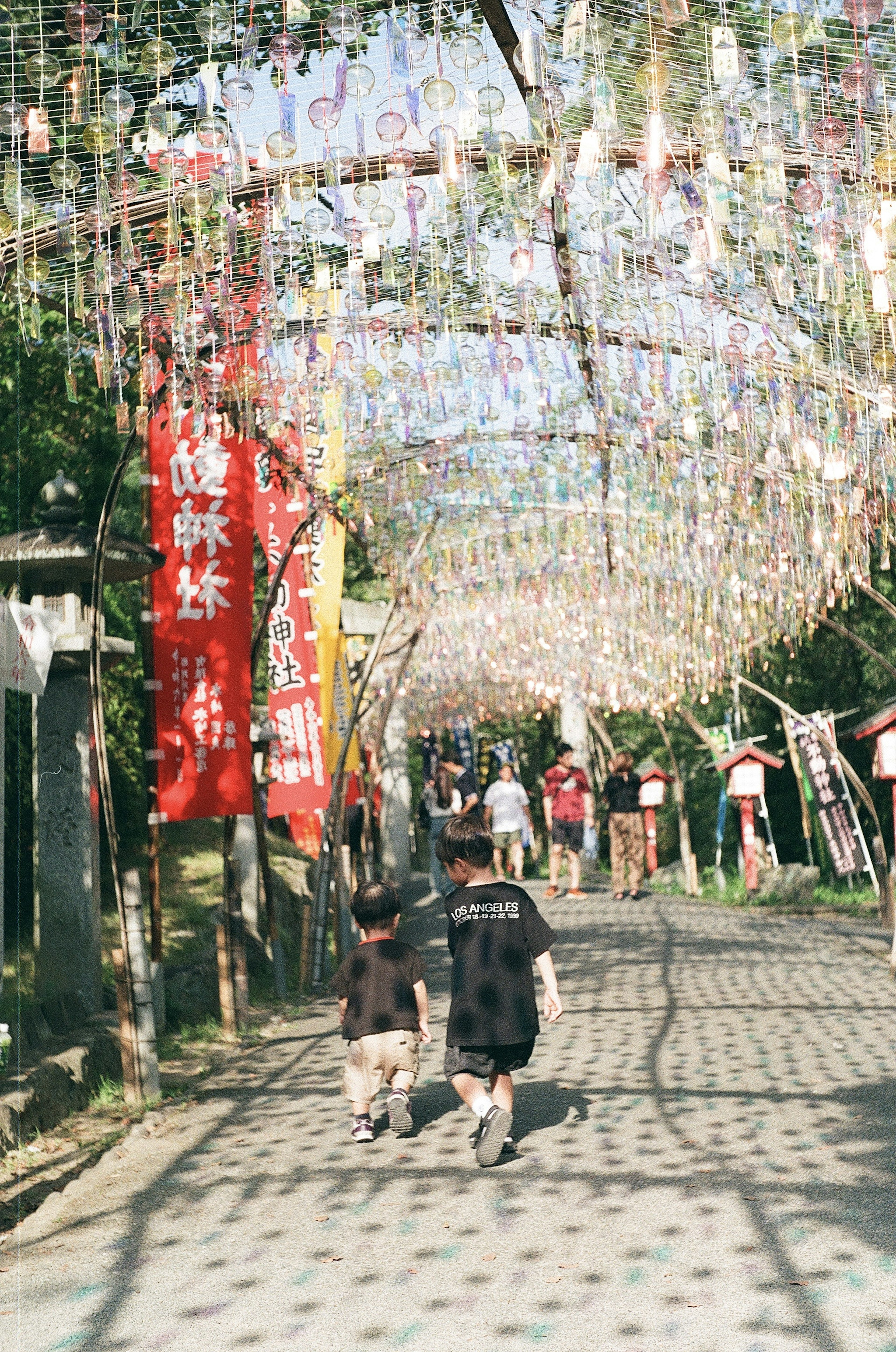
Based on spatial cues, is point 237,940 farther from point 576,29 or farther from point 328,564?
point 576,29

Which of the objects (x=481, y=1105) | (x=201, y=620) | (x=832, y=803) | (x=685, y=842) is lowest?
(x=481, y=1105)

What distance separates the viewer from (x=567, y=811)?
14.1m

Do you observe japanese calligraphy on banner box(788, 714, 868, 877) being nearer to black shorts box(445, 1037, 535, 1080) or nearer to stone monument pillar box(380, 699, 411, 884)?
stone monument pillar box(380, 699, 411, 884)

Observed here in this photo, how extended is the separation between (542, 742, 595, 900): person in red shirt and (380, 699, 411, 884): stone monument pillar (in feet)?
6.49

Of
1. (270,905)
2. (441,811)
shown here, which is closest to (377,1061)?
(270,905)

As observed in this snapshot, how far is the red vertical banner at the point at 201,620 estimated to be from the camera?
6168 mm

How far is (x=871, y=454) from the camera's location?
7980 millimetres

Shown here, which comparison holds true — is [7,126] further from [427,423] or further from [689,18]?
[427,423]

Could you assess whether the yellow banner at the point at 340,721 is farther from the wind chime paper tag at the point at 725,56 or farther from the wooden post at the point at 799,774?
the wooden post at the point at 799,774

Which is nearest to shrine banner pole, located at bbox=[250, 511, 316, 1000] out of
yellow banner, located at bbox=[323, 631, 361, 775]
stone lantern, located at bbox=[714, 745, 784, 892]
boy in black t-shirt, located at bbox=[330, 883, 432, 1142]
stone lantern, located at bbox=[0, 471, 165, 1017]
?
yellow banner, located at bbox=[323, 631, 361, 775]

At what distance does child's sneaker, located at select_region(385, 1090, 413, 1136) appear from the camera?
478cm

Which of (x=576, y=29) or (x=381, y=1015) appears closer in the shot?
(x=576, y=29)

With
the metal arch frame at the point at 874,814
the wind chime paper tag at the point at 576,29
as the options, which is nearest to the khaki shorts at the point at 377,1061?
the wind chime paper tag at the point at 576,29

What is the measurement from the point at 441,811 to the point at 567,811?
1.48 m
